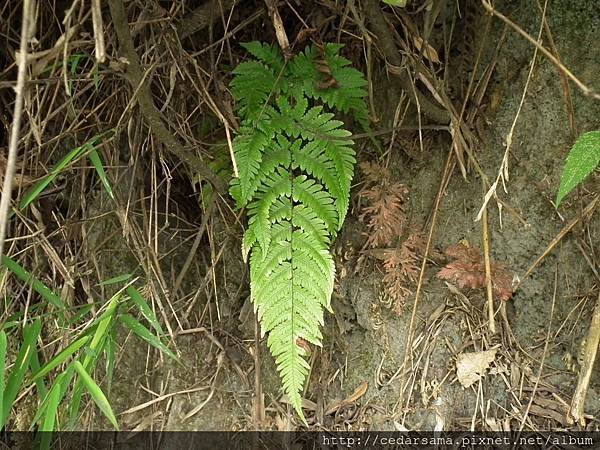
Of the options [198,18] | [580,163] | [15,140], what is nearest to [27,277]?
[15,140]

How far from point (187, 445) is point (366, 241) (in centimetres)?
82

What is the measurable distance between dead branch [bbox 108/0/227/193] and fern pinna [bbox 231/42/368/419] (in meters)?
0.10

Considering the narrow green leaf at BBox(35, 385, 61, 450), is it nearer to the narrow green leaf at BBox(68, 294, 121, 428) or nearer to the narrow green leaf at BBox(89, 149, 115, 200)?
the narrow green leaf at BBox(68, 294, 121, 428)

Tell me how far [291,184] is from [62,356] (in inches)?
28.0

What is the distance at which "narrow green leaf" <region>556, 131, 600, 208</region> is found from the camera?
1314 mm

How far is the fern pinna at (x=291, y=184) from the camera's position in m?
1.65

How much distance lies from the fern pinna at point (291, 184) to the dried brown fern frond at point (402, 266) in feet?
0.69

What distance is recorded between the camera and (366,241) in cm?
190

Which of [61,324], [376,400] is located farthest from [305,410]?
[61,324]

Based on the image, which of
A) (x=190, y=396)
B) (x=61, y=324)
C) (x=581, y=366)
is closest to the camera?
(x=581, y=366)

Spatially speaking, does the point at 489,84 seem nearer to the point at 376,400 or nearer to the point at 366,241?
the point at 366,241

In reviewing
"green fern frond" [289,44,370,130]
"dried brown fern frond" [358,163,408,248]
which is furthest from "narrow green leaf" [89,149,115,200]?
"dried brown fern frond" [358,163,408,248]

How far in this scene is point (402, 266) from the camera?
1801 mm

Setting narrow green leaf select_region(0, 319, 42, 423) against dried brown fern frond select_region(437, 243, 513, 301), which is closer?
narrow green leaf select_region(0, 319, 42, 423)
